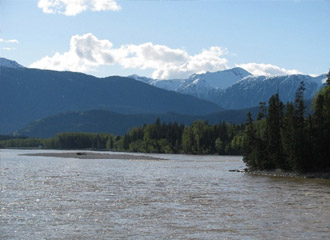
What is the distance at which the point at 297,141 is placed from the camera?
320ft

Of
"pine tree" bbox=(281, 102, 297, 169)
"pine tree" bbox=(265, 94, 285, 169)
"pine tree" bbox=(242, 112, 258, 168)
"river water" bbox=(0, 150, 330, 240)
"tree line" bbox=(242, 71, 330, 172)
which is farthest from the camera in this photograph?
"pine tree" bbox=(242, 112, 258, 168)

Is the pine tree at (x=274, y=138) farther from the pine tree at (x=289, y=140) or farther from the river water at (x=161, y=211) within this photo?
the river water at (x=161, y=211)

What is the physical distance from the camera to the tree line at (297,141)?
319 feet

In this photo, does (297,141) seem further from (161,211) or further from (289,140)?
(161,211)

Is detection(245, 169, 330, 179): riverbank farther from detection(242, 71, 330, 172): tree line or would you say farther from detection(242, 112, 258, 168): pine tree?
detection(242, 112, 258, 168): pine tree

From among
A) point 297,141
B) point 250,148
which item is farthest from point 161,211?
point 250,148

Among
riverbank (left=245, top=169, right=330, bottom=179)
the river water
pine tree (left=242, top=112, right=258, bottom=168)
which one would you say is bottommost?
the river water

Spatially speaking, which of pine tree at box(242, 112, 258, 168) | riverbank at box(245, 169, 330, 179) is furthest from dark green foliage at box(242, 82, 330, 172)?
riverbank at box(245, 169, 330, 179)

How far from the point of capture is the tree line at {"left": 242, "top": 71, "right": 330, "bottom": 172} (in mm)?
97312

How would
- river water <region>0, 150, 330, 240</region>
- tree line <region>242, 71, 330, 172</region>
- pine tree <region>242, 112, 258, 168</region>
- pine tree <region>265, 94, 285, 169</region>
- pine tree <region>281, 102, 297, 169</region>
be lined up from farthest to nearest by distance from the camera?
pine tree <region>242, 112, 258, 168</region> < pine tree <region>265, 94, 285, 169</region> < pine tree <region>281, 102, 297, 169</region> < tree line <region>242, 71, 330, 172</region> < river water <region>0, 150, 330, 240</region>

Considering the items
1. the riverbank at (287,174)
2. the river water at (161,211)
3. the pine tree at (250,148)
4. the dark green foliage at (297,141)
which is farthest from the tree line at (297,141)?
the river water at (161,211)

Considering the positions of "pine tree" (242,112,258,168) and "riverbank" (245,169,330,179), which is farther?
"pine tree" (242,112,258,168)

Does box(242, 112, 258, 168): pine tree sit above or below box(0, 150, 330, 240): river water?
above

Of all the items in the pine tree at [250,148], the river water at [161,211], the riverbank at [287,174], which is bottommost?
the river water at [161,211]
